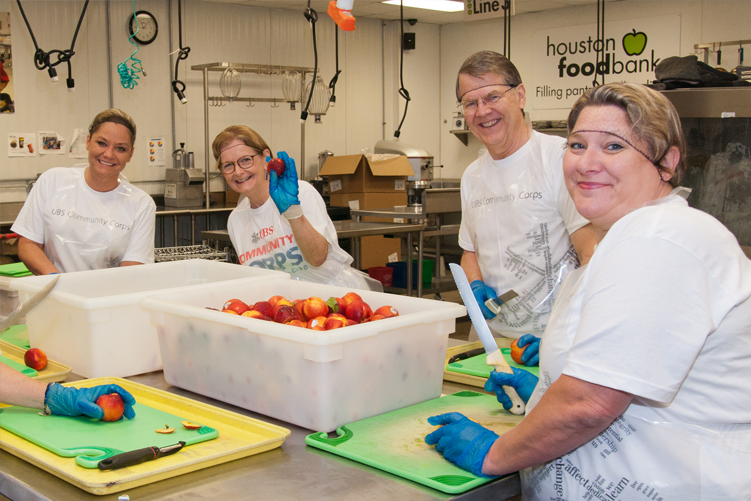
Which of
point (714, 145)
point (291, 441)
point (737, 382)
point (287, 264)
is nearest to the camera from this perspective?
point (737, 382)

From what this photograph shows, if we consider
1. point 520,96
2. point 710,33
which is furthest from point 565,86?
point 520,96

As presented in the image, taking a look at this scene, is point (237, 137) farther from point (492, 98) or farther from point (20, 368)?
point (20, 368)

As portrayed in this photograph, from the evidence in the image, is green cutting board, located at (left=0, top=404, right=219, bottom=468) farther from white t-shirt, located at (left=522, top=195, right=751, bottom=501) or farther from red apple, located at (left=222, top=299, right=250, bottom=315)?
white t-shirt, located at (left=522, top=195, right=751, bottom=501)

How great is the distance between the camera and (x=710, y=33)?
20.0 feet

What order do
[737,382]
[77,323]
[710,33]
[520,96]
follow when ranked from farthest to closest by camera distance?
[710,33] → [520,96] → [77,323] → [737,382]

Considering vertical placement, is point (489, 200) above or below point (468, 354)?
above

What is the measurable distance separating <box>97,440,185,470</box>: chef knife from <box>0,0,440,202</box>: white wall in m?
5.04

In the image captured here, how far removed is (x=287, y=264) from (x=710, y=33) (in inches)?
199

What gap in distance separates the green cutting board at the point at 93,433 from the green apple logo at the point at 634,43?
623cm

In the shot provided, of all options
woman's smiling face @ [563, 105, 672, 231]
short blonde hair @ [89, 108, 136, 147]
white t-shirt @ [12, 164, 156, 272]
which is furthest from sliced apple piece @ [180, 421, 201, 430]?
short blonde hair @ [89, 108, 136, 147]

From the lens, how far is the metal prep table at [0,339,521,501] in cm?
116

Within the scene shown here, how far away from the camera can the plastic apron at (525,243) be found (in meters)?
2.27

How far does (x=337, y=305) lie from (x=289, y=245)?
0.99 meters

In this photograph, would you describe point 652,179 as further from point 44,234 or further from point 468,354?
point 44,234
